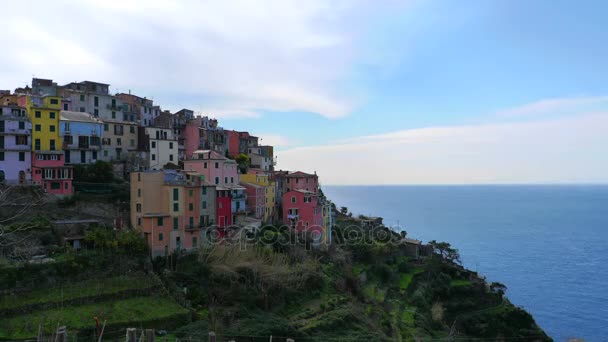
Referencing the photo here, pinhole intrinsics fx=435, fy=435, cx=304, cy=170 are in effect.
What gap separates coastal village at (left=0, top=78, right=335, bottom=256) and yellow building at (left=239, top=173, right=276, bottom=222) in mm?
110

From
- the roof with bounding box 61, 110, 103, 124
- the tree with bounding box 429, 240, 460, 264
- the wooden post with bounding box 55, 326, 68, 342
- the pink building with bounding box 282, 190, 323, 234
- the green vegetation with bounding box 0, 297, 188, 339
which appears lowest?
the tree with bounding box 429, 240, 460, 264

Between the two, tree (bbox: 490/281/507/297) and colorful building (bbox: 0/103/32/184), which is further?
tree (bbox: 490/281/507/297)

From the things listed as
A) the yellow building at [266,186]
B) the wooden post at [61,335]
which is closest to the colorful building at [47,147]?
the yellow building at [266,186]

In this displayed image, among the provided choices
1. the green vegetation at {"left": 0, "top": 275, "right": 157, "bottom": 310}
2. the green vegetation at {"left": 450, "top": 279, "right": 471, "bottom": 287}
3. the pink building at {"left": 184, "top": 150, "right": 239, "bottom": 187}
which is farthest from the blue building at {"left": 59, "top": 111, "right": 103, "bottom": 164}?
the green vegetation at {"left": 450, "top": 279, "right": 471, "bottom": 287}

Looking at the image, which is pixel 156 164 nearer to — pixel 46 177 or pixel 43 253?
pixel 46 177

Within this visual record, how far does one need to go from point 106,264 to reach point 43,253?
4121mm

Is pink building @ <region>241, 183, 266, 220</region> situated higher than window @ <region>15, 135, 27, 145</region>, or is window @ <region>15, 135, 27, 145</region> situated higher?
window @ <region>15, 135, 27, 145</region>

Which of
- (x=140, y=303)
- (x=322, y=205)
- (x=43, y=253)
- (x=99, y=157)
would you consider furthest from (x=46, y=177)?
(x=322, y=205)

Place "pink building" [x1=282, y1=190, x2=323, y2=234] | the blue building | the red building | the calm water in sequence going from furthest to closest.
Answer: the calm water < "pink building" [x1=282, y1=190, x2=323, y2=234] < the blue building < the red building

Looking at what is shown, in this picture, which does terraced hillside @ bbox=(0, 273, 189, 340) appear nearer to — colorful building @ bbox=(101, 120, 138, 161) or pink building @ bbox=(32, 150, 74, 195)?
pink building @ bbox=(32, 150, 74, 195)

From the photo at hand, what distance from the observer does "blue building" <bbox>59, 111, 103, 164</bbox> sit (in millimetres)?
40719

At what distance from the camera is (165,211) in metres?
34.5

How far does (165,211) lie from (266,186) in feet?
48.9

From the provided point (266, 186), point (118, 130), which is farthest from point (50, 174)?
point (266, 186)
